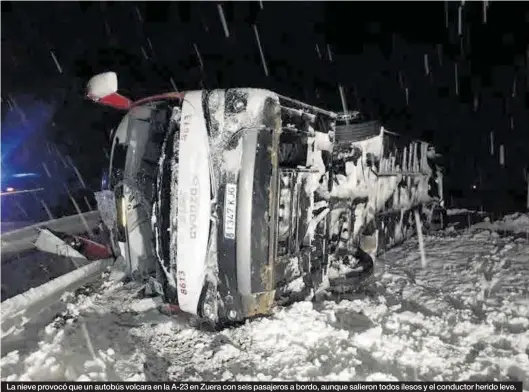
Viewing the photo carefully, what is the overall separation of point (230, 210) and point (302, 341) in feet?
4.30

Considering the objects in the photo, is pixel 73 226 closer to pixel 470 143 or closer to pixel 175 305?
pixel 175 305

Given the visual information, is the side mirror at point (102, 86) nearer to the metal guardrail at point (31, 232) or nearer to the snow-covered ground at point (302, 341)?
the snow-covered ground at point (302, 341)

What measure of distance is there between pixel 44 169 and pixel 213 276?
1616cm

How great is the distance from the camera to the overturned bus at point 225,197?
366cm

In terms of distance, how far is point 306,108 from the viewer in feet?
13.8

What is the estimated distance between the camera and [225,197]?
3.68 meters

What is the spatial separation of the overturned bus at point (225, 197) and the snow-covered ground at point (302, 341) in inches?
12.5

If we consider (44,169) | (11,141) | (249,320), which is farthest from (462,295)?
(11,141)

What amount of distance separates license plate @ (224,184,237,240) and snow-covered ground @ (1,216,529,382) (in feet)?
3.06

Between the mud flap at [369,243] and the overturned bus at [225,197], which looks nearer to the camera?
the overturned bus at [225,197]

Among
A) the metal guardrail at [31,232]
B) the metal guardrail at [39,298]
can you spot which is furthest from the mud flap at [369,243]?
the metal guardrail at [31,232]
